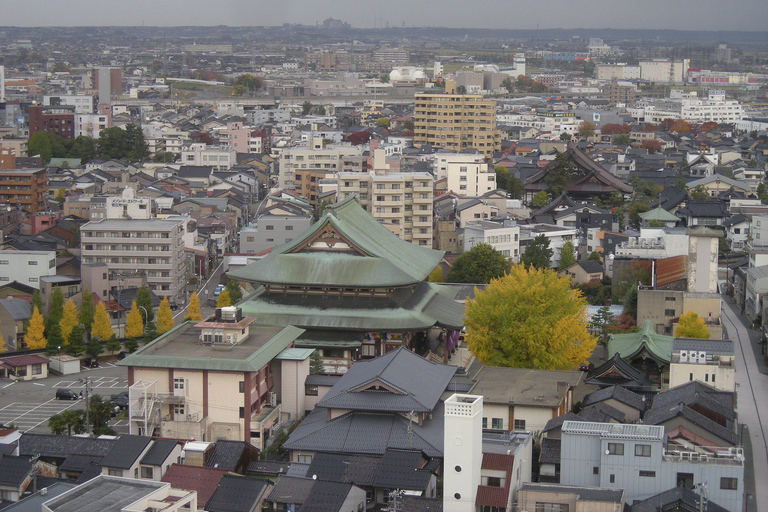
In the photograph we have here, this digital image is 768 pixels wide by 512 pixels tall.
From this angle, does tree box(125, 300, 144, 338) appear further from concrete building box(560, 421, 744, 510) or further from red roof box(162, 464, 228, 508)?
concrete building box(560, 421, 744, 510)

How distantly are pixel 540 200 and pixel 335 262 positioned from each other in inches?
856

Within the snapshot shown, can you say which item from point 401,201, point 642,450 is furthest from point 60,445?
point 401,201

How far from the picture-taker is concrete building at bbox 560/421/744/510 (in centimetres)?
1399

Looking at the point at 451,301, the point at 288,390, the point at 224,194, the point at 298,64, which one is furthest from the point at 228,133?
the point at 298,64

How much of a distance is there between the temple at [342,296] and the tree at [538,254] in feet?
26.6

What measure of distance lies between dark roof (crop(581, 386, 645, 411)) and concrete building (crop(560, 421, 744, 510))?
2.51m

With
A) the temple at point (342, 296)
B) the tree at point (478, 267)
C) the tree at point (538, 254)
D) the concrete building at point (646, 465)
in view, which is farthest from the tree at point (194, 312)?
the concrete building at point (646, 465)

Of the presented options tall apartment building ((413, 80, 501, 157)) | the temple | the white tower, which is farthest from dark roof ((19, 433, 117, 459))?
tall apartment building ((413, 80, 501, 157))

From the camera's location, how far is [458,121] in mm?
55500

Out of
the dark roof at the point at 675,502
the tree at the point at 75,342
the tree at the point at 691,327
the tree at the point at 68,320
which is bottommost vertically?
the tree at the point at 75,342

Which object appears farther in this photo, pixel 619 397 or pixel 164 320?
pixel 164 320

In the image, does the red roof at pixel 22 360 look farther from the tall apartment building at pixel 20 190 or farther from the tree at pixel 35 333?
the tall apartment building at pixel 20 190

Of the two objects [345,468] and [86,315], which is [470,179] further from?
[345,468]

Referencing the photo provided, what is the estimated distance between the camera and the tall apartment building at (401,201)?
3234 centimetres
